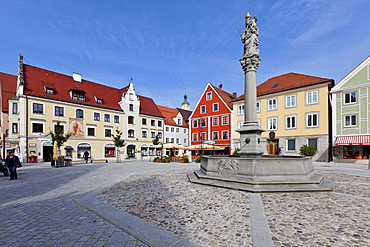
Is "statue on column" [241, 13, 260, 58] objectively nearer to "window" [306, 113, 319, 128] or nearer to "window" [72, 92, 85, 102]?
"window" [306, 113, 319, 128]

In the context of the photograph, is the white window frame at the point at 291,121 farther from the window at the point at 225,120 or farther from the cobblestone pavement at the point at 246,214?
the cobblestone pavement at the point at 246,214

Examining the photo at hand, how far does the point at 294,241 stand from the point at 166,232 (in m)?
2.58

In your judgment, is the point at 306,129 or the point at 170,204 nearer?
the point at 170,204

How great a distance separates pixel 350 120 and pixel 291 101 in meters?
7.74

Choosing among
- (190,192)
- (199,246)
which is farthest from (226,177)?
(199,246)

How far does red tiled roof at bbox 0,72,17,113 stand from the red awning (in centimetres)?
5778

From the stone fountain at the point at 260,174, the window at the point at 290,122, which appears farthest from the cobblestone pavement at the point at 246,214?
the window at the point at 290,122

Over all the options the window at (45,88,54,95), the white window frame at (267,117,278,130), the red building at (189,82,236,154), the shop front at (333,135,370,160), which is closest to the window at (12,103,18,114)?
the window at (45,88,54,95)

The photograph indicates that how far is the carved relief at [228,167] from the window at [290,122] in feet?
85.3

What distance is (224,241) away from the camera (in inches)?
151

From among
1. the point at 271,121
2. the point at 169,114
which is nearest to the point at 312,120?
the point at 271,121

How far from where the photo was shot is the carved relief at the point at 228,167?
860 centimetres

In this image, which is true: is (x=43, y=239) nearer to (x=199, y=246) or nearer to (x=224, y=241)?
(x=199, y=246)

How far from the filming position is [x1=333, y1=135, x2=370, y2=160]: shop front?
24.1 meters
